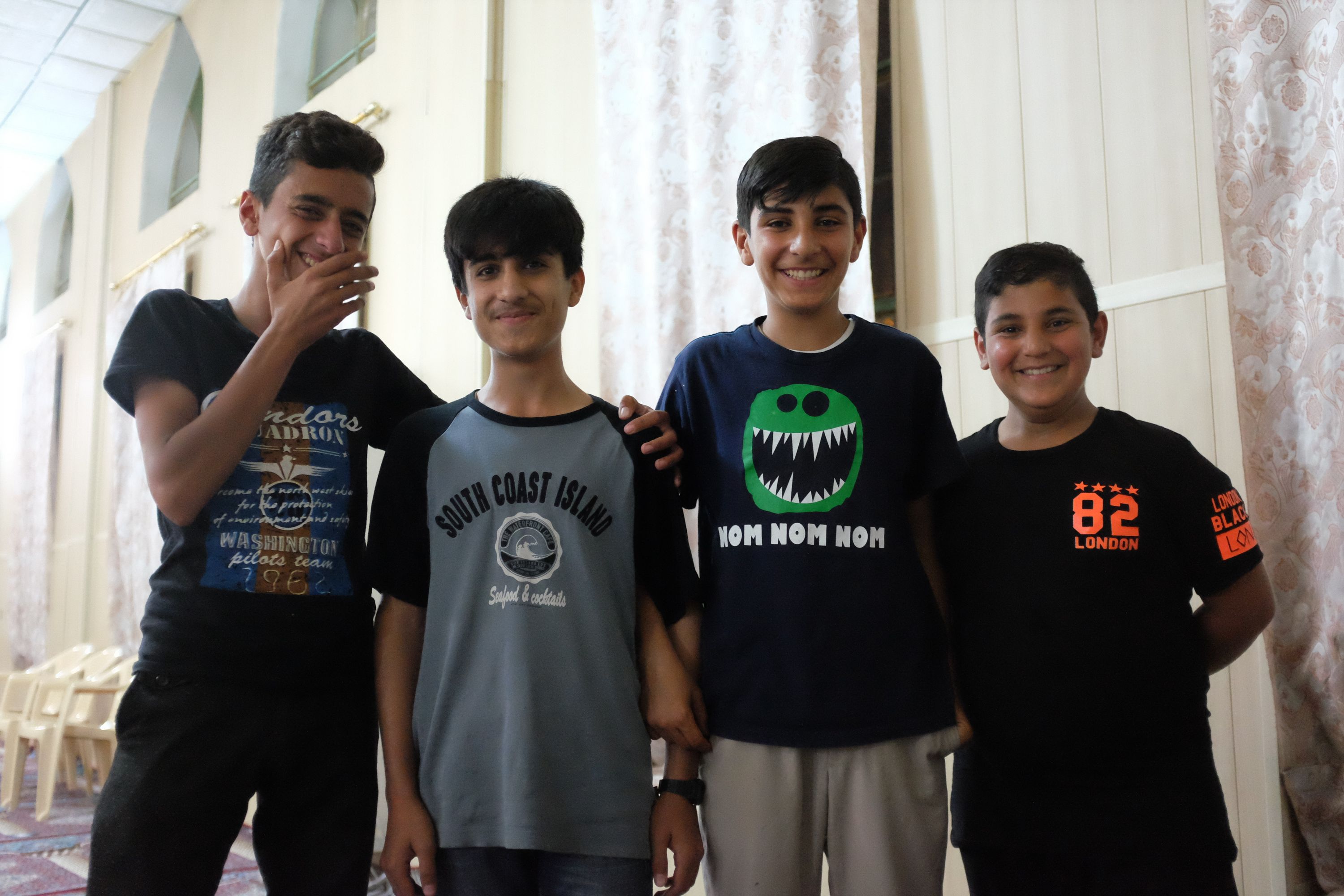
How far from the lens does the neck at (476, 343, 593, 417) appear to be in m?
1.17

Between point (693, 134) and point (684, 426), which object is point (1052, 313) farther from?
point (693, 134)

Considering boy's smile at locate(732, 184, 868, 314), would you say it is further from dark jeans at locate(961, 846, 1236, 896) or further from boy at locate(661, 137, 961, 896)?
dark jeans at locate(961, 846, 1236, 896)

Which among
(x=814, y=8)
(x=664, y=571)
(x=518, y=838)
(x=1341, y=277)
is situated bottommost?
(x=518, y=838)

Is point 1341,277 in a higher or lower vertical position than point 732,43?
lower

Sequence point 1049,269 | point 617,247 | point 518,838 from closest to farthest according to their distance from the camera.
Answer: point 518,838 → point 1049,269 → point 617,247

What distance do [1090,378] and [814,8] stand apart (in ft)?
3.38

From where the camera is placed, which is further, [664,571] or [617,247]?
[617,247]

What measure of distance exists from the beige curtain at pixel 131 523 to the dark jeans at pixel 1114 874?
16.2 feet

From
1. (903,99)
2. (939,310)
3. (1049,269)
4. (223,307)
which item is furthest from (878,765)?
(903,99)

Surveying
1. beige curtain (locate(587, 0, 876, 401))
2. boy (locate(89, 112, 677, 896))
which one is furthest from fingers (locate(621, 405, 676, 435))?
beige curtain (locate(587, 0, 876, 401))

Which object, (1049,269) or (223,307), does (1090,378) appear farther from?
(223,307)

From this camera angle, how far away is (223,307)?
1.19 m

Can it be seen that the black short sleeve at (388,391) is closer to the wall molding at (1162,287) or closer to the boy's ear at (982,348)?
the boy's ear at (982,348)

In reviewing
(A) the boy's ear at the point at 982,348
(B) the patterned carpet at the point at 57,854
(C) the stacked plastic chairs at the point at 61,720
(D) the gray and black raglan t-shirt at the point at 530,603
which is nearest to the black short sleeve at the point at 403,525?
(D) the gray and black raglan t-shirt at the point at 530,603
